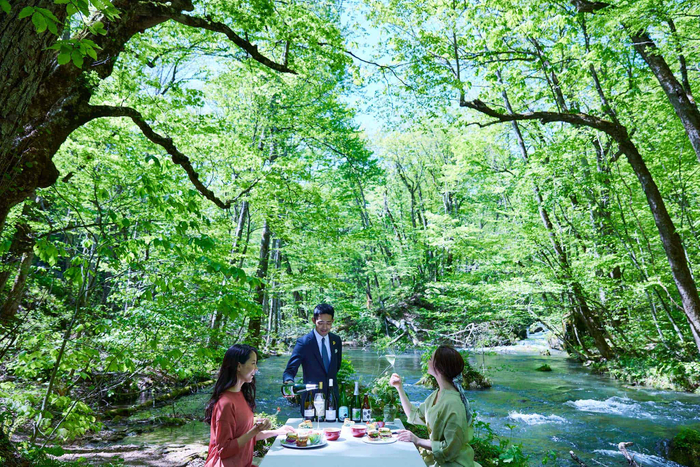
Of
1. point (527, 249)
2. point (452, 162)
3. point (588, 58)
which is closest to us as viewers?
point (588, 58)

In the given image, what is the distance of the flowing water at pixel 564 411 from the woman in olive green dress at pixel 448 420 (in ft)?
9.81

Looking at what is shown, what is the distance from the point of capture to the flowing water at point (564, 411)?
690 cm

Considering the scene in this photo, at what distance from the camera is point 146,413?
28.6 ft

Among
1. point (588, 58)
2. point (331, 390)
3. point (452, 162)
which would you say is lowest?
point (331, 390)

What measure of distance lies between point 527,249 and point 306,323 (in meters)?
12.9

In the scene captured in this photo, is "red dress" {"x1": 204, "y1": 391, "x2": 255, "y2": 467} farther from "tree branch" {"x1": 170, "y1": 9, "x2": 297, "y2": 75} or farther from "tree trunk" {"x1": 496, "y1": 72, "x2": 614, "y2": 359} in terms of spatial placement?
"tree trunk" {"x1": 496, "y1": 72, "x2": 614, "y2": 359}

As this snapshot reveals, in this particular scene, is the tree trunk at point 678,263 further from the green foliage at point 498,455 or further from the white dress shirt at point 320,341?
the white dress shirt at point 320,341

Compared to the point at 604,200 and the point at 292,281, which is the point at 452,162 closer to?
the point at 604,200

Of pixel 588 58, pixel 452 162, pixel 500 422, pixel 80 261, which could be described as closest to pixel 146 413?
pixel 80 261

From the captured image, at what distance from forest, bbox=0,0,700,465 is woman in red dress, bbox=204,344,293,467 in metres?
0.76

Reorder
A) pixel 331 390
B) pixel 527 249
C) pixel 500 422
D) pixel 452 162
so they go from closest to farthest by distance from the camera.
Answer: pixel 331 390
pixel 500 422
pixel 527 249
pixel 452 162

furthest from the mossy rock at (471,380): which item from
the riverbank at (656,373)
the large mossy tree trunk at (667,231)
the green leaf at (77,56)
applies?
the green leaf at (77,56)

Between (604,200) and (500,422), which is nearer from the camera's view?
(500,422)

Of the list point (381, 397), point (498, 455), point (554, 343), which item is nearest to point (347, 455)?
point (498, 455)
